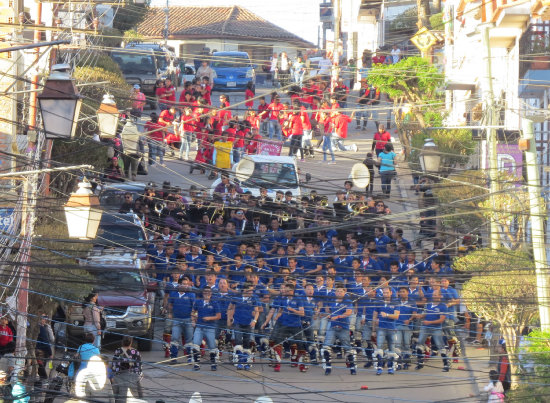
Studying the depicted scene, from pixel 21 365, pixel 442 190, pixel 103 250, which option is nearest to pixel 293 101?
pixel 442 190

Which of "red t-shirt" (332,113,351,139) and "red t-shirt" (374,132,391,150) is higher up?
"red t-shirt" (332,113,351,139)

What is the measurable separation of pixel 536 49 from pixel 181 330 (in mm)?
9686

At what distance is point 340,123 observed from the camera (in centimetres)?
3141

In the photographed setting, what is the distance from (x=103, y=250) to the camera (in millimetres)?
21547

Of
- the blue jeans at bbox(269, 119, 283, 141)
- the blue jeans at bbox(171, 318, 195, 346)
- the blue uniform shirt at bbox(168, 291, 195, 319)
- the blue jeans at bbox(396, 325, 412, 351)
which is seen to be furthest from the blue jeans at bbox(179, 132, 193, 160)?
the blue jeans at bbox(396, 325, 412, 351)

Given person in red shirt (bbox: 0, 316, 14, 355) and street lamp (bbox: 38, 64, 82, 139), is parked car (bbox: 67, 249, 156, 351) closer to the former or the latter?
person in red shirt (bbox: 0, 316, 14, 355)

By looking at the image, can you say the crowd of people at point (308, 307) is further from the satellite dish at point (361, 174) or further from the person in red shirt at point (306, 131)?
the person in red shirt at point (306, 131)

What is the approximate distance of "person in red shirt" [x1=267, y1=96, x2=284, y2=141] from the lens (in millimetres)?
31266

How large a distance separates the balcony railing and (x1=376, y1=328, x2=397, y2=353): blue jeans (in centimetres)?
713

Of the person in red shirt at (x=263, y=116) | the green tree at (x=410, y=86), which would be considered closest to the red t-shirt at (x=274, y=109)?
the person in red shirt at (x=263, y=116)

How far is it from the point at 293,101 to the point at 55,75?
20.7 meters

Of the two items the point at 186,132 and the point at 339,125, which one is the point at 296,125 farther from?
the point at 186,132

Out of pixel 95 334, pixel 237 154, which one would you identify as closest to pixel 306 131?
pixel 237 154

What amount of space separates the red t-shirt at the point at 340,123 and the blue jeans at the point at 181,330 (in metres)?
12.2
